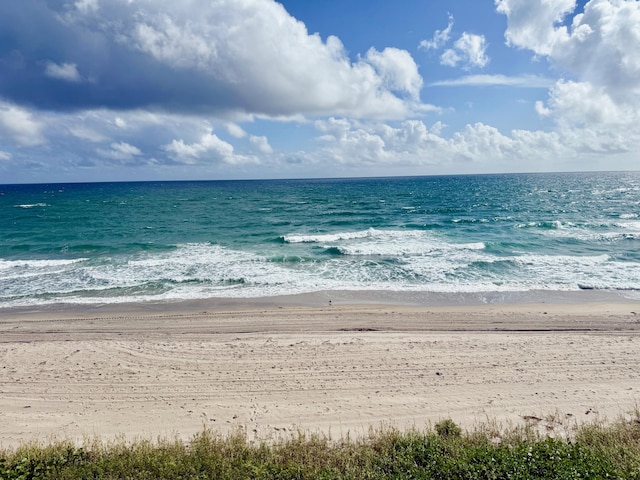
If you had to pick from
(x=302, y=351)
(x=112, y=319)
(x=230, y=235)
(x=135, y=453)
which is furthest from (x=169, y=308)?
(x=230, y=235)

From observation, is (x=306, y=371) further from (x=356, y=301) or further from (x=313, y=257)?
(x=313, y=257)

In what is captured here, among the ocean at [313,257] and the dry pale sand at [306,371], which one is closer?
the dry pale sand at [306,371]

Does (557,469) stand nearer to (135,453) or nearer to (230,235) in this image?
(135,453)

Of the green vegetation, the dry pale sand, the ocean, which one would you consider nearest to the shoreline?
the ocean

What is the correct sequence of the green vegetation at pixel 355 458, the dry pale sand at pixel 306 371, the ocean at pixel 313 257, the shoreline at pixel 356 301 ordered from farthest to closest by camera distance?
the ocean at pixel 313 257
the shoreline at pixel 356 301
the dry pale sand at pixel 306 371
the green vegetation at pixel 355 458

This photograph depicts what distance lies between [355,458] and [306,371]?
399 cm

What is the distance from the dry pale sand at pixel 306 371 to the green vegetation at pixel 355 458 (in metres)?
1.11

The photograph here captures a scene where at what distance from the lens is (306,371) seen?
969 centimetres

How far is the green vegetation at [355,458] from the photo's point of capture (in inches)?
206

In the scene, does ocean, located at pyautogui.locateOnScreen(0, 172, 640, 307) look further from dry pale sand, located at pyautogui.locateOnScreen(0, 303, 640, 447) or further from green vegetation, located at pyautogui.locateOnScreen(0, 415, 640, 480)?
green vegetation, located at pyautogui.locateOnScreen(0, 415, 640, 480)

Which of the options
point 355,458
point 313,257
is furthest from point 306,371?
point 313,257

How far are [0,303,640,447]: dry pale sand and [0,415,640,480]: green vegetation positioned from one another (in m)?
1.11

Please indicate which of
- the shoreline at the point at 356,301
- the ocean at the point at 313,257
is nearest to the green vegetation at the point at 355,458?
the shoreline at the point at 356,301

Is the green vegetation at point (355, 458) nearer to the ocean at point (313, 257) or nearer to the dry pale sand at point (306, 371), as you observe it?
the dry pale sand at point (306, 371)
